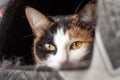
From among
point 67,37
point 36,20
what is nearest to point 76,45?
point 67,37

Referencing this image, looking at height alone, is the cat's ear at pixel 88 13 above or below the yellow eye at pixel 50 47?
above

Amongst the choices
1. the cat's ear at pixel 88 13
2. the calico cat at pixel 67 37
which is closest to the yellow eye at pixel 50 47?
the calico cat at pixel 67 37

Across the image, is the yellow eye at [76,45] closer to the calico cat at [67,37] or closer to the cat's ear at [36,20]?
the calico cat at [67,37]

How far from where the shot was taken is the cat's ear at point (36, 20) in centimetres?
70

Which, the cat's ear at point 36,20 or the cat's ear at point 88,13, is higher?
the cat's ear at point 88,13

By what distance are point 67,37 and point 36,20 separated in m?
0.14

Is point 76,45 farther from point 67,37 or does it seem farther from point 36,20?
point 36,20

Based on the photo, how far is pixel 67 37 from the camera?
0.64 meters

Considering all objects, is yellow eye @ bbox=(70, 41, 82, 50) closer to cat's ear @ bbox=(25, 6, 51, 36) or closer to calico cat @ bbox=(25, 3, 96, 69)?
calico cat @ bbox=(25, 3, 96, 69)

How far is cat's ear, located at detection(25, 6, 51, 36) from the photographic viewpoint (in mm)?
696

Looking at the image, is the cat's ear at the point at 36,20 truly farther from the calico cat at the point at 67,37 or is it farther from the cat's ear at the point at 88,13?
the cat's ear at the point at 88,13

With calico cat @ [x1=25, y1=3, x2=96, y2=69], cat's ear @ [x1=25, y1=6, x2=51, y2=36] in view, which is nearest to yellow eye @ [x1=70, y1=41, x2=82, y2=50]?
calico cat @ [x1=25, y1=3, x2=96, y2=69]

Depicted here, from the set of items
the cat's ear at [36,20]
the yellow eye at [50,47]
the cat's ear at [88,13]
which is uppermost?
the cat's ear at [88,13]

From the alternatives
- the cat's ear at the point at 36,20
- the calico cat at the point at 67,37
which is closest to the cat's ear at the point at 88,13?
the calico cat at the point at 67,37
